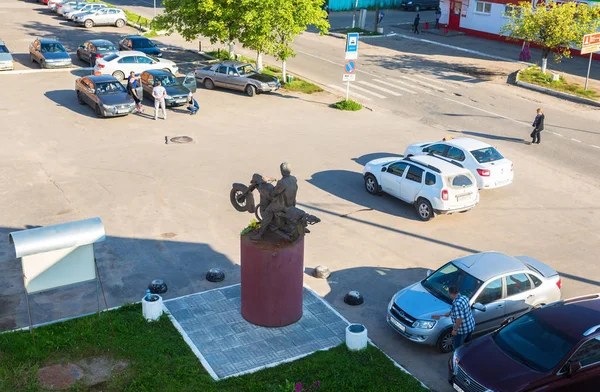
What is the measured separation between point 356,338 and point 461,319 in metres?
2.05

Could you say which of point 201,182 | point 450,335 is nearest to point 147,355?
point 450,335

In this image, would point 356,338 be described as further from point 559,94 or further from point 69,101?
point 559,94

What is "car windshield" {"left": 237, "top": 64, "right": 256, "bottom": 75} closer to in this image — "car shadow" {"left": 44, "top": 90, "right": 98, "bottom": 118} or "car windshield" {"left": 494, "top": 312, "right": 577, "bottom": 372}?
"car shadow" {"left": 44, "top": 90, "right": 98, "bottom": 118}

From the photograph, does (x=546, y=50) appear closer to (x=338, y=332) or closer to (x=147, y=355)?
(x=338, y=332)

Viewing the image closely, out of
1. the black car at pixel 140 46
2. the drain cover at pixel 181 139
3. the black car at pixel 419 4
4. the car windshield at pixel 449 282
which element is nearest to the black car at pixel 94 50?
the black car at pixel 140 46

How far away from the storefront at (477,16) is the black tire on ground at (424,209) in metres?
29.8

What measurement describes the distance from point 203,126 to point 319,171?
7138 millimetres

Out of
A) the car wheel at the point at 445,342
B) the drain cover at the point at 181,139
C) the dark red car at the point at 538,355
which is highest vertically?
the drain cover at the point at 181,139

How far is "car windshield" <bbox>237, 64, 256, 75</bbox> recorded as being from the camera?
111 ft

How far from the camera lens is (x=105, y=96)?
95.0ft

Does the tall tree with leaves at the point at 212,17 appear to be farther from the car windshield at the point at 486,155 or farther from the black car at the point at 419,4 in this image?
the black car at the point at 419,4

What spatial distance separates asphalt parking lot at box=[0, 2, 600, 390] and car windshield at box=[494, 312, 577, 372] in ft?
5.06

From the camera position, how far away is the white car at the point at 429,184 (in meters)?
19.7

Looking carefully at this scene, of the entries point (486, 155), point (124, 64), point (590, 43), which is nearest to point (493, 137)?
point (486, 155)
